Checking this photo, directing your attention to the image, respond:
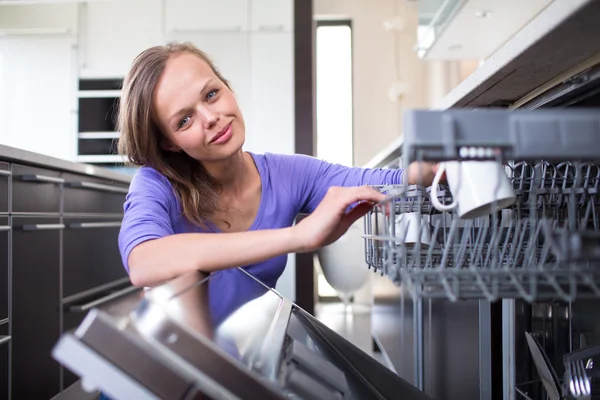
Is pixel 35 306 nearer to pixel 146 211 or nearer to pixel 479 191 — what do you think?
pixel 146 211

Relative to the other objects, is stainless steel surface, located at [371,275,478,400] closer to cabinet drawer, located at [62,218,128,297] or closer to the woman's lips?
the woman's lips

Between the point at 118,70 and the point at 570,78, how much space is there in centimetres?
389

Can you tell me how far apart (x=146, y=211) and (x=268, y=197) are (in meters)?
0.39

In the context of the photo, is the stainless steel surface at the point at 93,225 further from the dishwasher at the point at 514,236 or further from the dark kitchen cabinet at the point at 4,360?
Answer: the dishwasher at the point at 514,236

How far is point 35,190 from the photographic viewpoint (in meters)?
1.94

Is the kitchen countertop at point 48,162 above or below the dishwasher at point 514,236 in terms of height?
above

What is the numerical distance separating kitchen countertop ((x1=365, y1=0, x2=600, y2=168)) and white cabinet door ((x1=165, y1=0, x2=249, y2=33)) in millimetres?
3426

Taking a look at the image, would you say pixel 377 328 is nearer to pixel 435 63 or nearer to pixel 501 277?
pixel 501 277

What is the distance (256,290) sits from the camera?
87 centimetres

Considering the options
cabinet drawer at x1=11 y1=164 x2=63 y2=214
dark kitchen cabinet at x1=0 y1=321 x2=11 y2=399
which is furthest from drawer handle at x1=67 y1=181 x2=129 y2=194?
dark kitchen cabinet at x1=0 y1=321 x2=11 y2=399

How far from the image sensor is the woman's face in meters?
1.09

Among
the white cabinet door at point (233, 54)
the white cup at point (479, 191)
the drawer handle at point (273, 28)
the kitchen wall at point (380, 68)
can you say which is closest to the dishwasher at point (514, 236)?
the white cup at point (479, 191)

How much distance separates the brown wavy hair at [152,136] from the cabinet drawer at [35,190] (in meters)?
0.70

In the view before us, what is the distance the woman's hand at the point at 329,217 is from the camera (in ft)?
2.19
